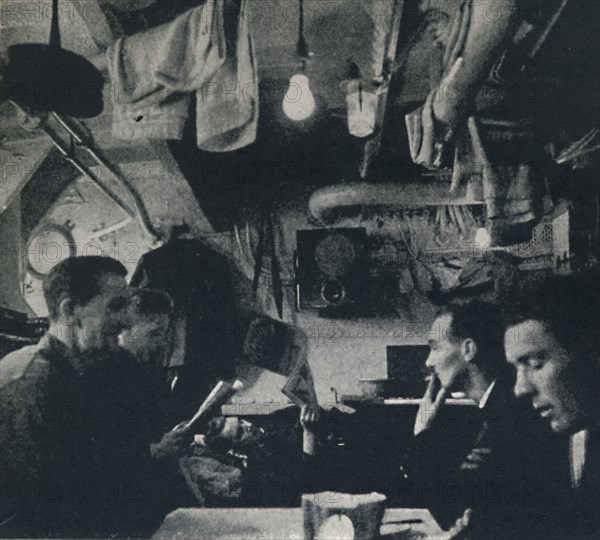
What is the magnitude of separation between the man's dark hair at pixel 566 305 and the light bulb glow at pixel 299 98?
145 centimetres

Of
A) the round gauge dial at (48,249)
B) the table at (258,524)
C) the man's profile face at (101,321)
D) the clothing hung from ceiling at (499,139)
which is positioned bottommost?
the table at (258,524)

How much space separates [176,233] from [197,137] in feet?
1.72

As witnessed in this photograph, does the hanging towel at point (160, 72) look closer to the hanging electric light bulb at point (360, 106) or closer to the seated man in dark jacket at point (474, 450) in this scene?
the hanging electric light bulb at point (360, 106)

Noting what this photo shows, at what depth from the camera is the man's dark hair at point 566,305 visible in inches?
126

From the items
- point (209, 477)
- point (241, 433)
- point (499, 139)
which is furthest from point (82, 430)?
point (499, 139)

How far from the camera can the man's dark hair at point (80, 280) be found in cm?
332

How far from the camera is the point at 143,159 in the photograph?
10.8ft

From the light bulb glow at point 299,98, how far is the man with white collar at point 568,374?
148cm

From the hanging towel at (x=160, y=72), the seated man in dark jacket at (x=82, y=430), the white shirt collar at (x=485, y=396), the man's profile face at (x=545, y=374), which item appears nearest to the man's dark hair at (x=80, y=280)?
the seated man in dark jacket at (x=82, y=430)

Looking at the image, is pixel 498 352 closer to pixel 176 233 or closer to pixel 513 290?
pixel 513 290

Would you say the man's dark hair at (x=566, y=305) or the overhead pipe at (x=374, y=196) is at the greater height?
the overhead pipe at (x=374, y=196)

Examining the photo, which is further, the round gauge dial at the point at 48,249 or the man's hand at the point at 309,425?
the round gauge dial at the point at 48,249

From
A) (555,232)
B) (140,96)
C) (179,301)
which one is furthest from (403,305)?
(140,96)

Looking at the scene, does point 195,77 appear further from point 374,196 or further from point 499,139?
point 499,139
